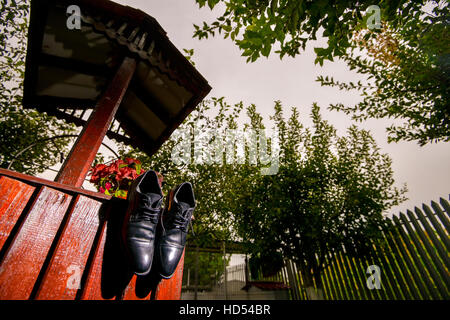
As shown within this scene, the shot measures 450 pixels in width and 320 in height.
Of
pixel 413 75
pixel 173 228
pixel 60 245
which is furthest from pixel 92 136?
pixel 413 75

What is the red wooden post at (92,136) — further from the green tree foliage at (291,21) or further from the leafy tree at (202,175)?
the leafy tree at (202,175)

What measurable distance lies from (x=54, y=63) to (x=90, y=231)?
3000mm

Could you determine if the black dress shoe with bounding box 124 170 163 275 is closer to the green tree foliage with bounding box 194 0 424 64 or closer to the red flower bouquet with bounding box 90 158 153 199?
A: the red flower bouquet with bounding box 90 158 153 199

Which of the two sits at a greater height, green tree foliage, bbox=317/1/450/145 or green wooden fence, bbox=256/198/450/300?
green tree foliage, bbox=317/1/450/145

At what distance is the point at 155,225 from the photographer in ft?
4.16

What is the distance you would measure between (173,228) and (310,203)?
6.44 m

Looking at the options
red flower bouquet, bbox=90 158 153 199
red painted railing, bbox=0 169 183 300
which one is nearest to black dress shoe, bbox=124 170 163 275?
red painted railing, bbox=0 169 183 300

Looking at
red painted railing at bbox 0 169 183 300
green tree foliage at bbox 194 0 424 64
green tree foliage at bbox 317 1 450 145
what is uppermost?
green tree foliage at bbox 317 1 450 145

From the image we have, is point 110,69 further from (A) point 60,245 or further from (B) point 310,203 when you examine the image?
(B) point 310,203

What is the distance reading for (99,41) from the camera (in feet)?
8.24

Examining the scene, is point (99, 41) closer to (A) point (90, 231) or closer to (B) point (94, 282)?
(A) point (90, 231)

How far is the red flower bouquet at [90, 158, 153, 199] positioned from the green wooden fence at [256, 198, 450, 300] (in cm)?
625

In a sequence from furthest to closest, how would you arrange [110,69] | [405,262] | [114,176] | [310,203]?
1. [310,203]
2. [405,262]
3. [110,69]
4. [114,176]

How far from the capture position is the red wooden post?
1.37 meters
